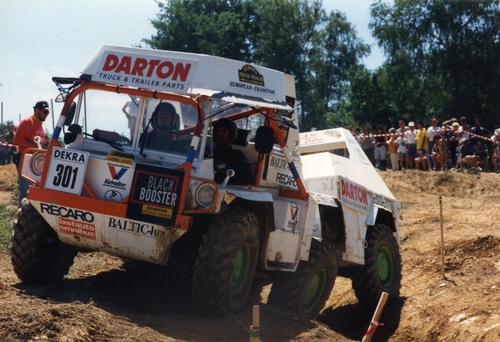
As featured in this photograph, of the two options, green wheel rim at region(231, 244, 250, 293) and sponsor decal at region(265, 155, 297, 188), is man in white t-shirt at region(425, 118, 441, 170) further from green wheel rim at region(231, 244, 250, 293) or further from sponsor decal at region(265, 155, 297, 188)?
green wheel rim at region(231, 244, 250, 293)

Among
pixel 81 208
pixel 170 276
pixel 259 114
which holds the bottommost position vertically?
pixel 170 276

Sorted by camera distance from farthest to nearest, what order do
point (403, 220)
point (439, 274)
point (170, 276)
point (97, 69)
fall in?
1. point (403, 220)
2. point (439, 274)
3. point (170, 276)
4. point (97, 69)

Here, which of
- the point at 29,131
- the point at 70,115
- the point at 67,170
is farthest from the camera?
the point at 29,131

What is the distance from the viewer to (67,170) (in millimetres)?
9570

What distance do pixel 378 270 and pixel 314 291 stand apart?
1.74 m

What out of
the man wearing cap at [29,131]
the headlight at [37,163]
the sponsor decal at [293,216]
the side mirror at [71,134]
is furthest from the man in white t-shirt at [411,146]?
the headlight at [37,163]

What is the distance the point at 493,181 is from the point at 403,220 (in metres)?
4.41

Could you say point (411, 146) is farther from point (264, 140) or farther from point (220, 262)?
point (220, 262)

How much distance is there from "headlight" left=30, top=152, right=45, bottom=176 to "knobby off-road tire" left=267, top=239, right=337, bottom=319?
3304 millimetres

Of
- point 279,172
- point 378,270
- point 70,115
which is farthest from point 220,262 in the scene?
point 378,270

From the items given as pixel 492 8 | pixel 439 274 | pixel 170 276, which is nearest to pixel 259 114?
pixel 170 276

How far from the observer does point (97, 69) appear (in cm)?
999

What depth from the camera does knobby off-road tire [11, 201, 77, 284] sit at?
32.2 ft

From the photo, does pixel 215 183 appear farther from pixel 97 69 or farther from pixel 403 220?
pixel 403 220
